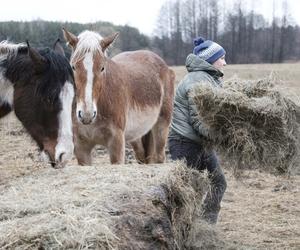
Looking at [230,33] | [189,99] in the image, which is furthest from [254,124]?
[230,33]

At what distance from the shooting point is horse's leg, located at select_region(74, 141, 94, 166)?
6516 millimetres

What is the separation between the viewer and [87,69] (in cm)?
587

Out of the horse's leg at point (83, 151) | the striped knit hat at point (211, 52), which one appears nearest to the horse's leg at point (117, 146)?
the horse's leg at point (83, 151)

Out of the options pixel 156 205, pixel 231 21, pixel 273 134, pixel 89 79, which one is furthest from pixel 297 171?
pixel 231 21

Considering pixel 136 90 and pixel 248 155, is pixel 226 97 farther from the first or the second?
pixel 136 90

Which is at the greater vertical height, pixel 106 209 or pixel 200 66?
pixel 200 66

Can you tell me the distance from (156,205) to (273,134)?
1.79m

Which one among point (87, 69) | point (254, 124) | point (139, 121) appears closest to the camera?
point (254, 124)

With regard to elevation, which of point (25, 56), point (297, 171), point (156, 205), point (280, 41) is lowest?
point (280, 41)

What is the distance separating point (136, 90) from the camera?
24.3 feet

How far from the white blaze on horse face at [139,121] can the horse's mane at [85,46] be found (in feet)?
4.34

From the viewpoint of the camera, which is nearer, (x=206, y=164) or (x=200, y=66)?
(x=200, y=66)

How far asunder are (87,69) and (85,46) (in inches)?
11.2

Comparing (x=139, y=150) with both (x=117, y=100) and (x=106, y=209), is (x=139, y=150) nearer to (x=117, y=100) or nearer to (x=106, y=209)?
(x=117, y=100)
